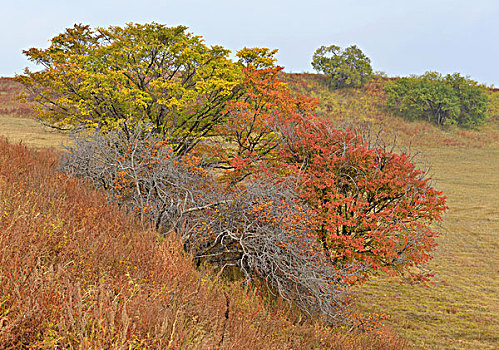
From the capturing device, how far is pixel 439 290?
10125 mm

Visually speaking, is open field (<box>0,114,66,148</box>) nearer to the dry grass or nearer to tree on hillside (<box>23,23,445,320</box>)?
the dry grass

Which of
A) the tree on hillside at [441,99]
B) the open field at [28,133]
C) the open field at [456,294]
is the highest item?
the tree on hillside at [441,99]

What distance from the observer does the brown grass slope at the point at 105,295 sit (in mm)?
2506

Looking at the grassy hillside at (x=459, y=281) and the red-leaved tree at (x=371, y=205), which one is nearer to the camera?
the red-leaved tree at (x=371, y=205)

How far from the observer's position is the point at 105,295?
3.18 metres

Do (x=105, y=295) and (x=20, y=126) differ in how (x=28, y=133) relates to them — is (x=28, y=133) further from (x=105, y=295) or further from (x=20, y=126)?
(x=105, y=295)

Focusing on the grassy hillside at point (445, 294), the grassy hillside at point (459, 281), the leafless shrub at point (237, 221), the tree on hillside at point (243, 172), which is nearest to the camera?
the grassy hillside at point (445, 294)

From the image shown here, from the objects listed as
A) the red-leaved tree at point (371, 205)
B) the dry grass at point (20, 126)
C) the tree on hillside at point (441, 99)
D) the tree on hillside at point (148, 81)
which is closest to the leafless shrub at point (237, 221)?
the red-leaved tree at point (371, 205)

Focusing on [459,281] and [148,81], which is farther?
[148,81]

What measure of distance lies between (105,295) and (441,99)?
5162 centimetres

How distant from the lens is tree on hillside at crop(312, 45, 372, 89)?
50938 mm

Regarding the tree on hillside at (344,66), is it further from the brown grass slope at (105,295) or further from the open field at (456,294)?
the brown grass slope at (105,295)

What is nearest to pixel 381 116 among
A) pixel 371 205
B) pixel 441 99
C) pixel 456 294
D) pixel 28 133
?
pixel 441 99

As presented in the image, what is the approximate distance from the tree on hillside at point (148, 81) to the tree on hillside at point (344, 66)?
140 ft
